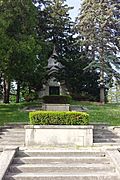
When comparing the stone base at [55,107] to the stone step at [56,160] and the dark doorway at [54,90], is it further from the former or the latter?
the stone step at [56,160]

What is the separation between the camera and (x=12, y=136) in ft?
41.4

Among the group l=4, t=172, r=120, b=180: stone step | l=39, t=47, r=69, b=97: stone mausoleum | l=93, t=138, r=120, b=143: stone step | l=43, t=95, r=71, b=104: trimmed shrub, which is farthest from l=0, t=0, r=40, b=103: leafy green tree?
l=4, t=172, r=120, b=180: stone step

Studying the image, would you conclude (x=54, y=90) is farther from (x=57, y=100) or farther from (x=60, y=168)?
(x=60, y=168)

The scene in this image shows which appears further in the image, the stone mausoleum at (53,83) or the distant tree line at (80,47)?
the stone mausoleum at (53,83)

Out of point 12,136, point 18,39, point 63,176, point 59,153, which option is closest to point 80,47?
point 18,39

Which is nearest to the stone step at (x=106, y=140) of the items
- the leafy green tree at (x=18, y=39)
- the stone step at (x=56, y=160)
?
the stone step at (x=56, y=160)

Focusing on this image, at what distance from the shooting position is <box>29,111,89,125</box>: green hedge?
1180 centimetres

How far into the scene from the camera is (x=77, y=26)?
3209cm

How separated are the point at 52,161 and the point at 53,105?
13.2 metres

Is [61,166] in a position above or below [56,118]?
below

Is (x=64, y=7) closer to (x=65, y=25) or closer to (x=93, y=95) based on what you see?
(x=65, y=25)

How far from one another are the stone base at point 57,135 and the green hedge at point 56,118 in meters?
0.35

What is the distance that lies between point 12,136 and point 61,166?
15.7 ft

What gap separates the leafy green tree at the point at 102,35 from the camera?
29625 mm
